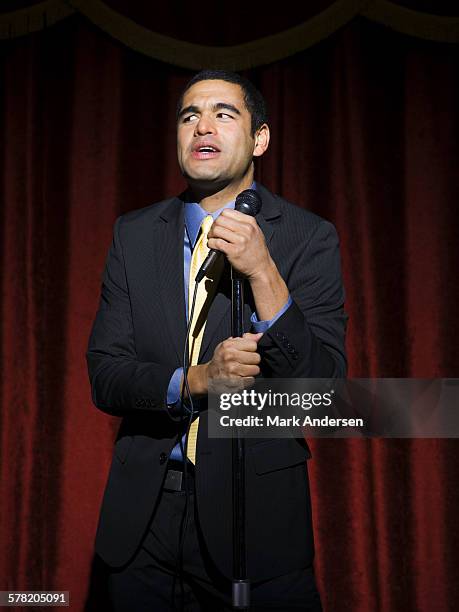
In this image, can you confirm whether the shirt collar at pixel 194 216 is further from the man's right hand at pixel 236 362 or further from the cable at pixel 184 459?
the man's right hand at pixel 236 362

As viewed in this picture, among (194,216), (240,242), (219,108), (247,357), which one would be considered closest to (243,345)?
(247,357)

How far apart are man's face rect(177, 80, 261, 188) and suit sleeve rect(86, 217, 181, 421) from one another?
215 millimetres

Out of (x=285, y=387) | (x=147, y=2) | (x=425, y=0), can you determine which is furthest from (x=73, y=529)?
(x=425, y=0)

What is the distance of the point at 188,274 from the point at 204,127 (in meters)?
0.29

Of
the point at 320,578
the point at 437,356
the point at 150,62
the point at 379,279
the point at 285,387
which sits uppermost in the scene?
the point at 150,62

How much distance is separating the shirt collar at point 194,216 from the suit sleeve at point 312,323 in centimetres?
20

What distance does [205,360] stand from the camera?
4.64ft

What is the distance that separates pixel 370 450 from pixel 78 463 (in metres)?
1.02

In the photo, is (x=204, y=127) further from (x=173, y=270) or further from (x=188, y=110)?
(x=173, y=270)

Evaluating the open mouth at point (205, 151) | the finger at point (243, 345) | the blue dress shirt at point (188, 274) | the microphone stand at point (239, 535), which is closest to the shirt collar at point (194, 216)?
the blue dress shirt at point (188, 274)

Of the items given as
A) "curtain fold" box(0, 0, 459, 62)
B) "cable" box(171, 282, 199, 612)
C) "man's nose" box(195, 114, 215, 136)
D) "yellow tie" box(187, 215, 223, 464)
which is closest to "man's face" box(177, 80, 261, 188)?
"man's nose" box(195, 114, 215, 136)

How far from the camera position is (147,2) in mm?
2797

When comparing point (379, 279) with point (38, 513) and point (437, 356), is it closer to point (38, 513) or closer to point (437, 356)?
point (437, 356)

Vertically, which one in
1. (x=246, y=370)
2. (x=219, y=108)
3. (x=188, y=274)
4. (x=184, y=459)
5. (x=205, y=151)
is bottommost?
(x=184, y=459)
